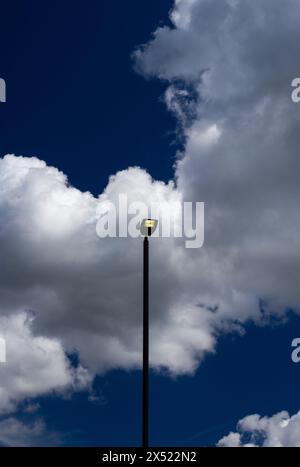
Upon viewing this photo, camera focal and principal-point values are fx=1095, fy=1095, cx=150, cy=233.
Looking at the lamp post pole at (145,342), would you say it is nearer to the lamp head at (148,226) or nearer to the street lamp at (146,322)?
the street lamp at (146,322)

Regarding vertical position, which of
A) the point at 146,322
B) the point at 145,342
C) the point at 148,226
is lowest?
the point at 145,342

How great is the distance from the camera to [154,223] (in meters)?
32.5

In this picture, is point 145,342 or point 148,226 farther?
point 148,226

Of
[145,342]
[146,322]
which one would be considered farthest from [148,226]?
[145,342]

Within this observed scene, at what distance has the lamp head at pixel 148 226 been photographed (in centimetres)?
3241

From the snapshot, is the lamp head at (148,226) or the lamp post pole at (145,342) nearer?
the lamp post pole at (145,342)

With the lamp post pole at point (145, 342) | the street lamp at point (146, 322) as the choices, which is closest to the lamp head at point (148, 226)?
the street lamp at point (146, 322)

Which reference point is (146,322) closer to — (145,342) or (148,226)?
(145,342)

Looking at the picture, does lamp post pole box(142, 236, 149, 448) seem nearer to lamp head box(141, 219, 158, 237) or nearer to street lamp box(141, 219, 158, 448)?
street lamp box(141, 219, 158, 448)

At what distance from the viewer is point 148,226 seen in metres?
32.5
